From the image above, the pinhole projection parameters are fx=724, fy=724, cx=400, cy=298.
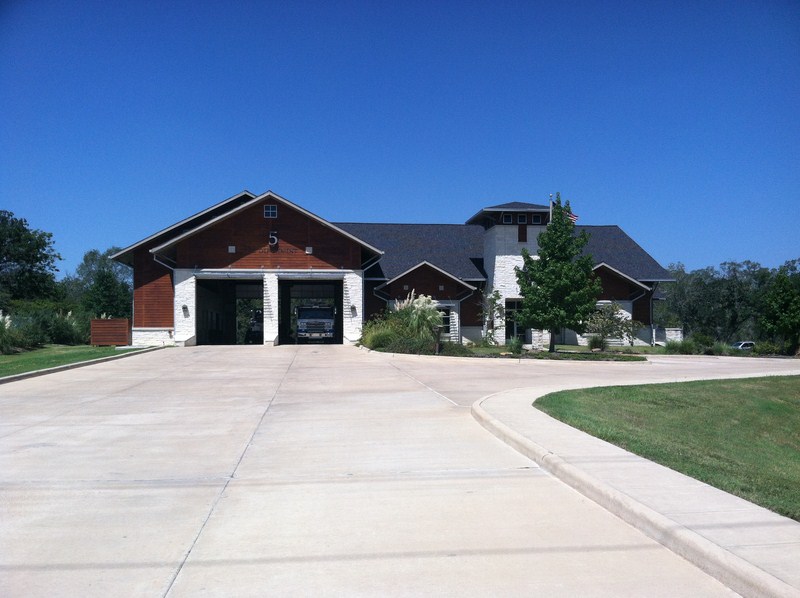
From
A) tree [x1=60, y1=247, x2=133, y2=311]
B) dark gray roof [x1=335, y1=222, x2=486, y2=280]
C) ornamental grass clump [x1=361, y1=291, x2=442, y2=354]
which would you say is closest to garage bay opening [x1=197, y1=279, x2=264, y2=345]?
dark gray roof [x1=335, y1=222, x2=486, y2=280]

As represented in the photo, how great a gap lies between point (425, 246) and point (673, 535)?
45985 millimetres

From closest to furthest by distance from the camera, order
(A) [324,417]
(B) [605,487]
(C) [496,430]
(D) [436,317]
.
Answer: (B) [605,487]
(C) [496,430]
(A) [324,417]
(D) [436,317]

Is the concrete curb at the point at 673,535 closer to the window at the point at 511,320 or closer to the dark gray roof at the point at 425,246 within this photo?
the window at the point at 511,320

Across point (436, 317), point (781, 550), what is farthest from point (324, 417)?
point (436, 317)

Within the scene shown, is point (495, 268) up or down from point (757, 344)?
up

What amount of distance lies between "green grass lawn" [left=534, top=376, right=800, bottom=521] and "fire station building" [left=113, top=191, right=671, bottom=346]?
24193mm

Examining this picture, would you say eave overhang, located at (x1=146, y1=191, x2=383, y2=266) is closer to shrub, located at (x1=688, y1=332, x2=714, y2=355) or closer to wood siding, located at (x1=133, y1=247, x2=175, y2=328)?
wood siding, located at (x1=133, y1=247, x2=175, y2=328)

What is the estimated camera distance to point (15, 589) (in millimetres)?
4973

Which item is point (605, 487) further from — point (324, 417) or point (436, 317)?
point (436, 317)

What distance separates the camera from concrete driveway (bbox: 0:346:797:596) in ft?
16.8

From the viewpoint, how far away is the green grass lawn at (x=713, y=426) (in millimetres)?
8258

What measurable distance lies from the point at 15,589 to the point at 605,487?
507 centimetres

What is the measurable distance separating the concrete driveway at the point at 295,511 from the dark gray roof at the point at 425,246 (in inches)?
1341

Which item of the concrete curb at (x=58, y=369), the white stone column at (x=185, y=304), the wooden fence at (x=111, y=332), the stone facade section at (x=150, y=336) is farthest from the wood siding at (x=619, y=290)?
the concrete curb at (x=58, y=369)
